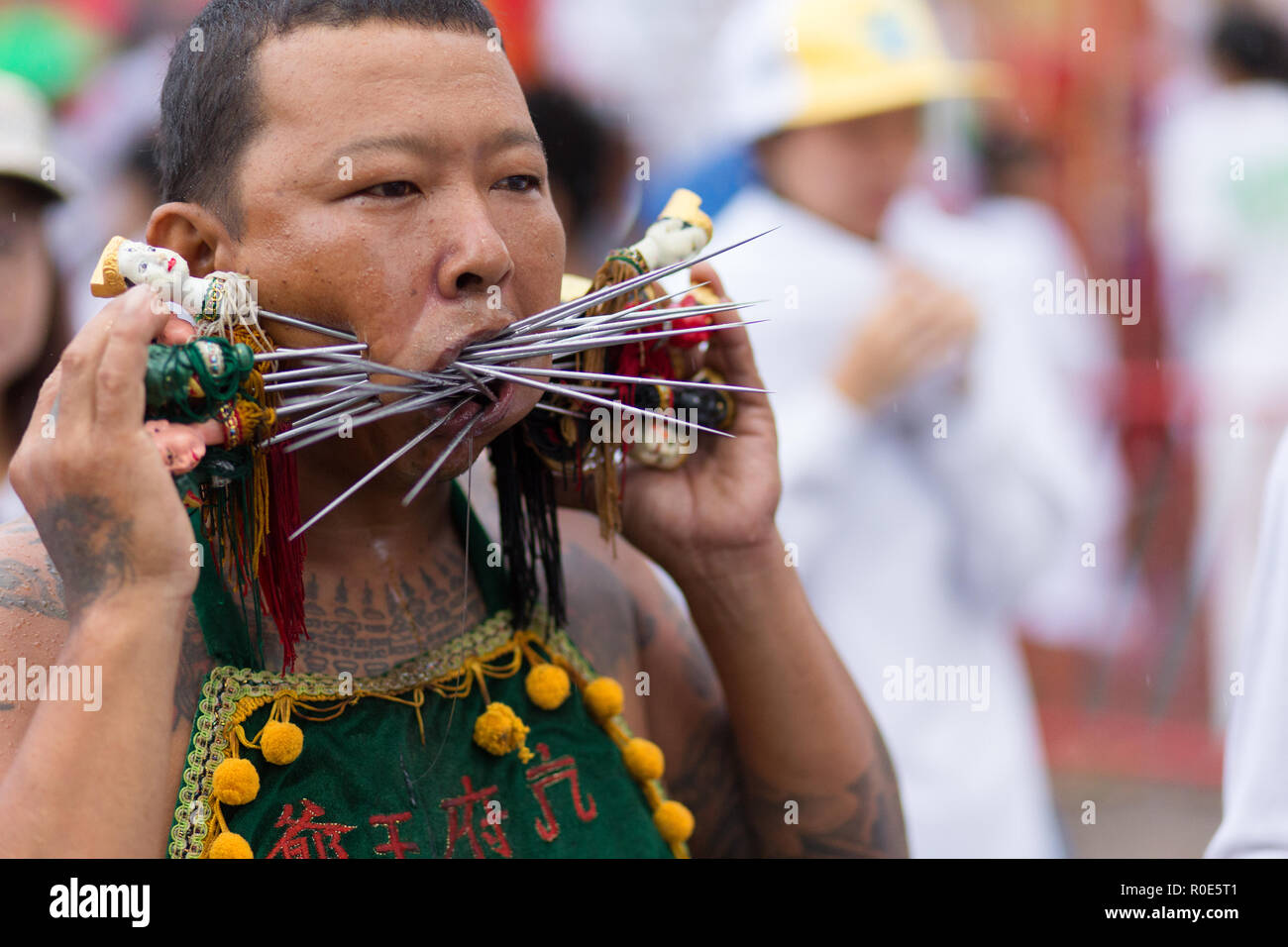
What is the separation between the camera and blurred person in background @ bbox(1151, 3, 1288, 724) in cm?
635

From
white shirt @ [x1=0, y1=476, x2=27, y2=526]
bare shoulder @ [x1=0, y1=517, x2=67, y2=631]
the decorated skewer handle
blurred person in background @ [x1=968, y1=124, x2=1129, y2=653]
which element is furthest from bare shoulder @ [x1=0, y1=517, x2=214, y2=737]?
blurred person in background @ [x1=968, y1=124, x2=1129, y2=653]

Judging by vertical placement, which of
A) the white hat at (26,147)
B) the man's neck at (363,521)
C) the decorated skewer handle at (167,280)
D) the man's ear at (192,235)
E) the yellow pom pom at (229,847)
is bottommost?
the yellow pom pom at (229,847)

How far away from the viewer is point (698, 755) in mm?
2227

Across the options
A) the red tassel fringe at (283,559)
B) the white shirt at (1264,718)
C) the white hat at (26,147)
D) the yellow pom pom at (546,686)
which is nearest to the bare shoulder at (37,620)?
the red tassel fringe at (283,559)

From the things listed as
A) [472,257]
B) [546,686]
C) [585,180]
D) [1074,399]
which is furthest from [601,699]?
[1074,399]

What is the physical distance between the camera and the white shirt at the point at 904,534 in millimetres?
3869

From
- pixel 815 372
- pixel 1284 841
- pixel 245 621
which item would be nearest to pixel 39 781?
pixel 245 621

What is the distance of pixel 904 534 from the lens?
4004mm

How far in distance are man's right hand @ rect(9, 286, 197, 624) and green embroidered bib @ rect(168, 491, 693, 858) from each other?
0.89 ft

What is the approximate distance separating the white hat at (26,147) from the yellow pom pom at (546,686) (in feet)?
7.15

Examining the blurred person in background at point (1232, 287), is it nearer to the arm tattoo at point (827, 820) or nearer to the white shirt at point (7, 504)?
the arm tattoo at point (827, 820)

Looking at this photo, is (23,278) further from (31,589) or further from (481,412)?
(481,412)

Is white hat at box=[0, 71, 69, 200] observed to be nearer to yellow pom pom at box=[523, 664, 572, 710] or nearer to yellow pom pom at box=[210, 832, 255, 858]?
yellow pom pom at box=[523, 664, 572, 710]
